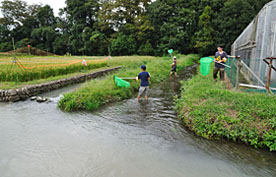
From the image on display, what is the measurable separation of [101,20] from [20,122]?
4392 cm

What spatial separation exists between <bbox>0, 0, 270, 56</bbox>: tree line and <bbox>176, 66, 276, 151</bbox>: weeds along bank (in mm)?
36306

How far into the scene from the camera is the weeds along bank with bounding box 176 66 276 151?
15.6 ft

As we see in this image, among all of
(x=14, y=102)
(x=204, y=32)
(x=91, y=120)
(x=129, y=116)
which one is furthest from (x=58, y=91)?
(x=204, y=32)

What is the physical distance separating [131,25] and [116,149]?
4297 centimetres

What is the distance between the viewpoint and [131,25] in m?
44.4

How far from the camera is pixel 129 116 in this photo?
23.3 feet

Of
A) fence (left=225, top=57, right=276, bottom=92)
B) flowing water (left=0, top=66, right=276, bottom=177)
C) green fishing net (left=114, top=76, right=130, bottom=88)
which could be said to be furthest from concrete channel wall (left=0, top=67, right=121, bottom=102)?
fence (left=225, top=57, right=276, bottom=92)

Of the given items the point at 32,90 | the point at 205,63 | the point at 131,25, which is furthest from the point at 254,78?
the point at 131,25

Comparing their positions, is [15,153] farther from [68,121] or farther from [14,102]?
[14,102]

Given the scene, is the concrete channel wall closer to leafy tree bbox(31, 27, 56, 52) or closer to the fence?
the fence

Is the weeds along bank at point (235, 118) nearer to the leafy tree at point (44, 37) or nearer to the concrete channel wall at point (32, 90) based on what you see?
the concrete channel wall at point (32, 90)

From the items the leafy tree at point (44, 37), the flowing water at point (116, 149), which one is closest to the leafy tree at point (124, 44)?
the leafy tree at point (44, 37)

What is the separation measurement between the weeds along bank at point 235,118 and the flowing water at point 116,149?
0.26m

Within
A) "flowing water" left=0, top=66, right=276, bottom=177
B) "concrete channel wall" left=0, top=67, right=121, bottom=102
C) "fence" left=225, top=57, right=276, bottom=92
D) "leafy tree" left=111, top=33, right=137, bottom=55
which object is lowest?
"flowing water" left=0, top=66, right=276, bottom=177
